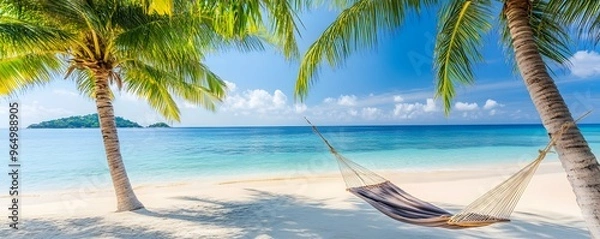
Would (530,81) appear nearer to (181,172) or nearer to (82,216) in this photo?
(82,216)

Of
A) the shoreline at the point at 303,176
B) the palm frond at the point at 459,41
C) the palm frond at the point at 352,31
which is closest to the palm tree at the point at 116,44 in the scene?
the palm frond at the point at 352,31

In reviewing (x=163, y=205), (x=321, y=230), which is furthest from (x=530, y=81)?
(x=163, y=205)

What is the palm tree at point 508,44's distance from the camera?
A: 1428 mm

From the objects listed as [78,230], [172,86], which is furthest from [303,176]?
[78,230]

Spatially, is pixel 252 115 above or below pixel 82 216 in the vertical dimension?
above

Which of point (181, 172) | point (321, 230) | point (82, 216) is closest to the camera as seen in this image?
point (321, 230)

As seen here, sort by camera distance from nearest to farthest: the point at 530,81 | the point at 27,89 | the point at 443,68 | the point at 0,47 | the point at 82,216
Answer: the point at 530,81 → the point at 0,47 → the point at 443,68 → the point at 82,216 → the point at 27,89

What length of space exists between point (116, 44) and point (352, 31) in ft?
6.54

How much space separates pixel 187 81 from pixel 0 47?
1.57 metres

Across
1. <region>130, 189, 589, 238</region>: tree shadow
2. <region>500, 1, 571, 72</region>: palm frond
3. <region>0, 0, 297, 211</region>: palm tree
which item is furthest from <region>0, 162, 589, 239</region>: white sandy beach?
<region>500, 1, 571, 72</region>: palm frond

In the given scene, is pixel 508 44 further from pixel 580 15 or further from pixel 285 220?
pixel 285 220

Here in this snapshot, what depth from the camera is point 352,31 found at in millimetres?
2248

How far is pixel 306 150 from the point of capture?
584 inches

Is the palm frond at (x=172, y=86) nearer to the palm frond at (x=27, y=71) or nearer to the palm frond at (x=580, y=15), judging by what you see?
the palm frond at (x=27, y=71)
